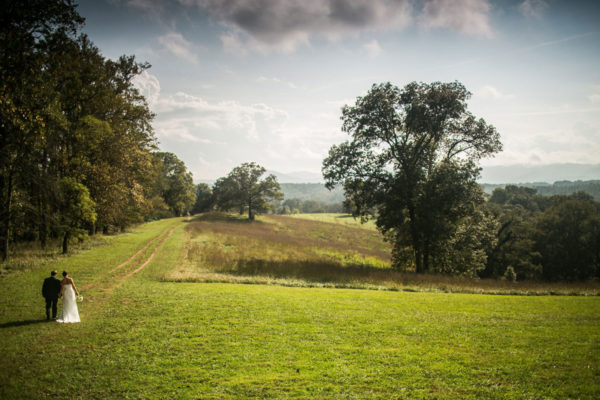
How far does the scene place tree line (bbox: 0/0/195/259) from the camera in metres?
15.0

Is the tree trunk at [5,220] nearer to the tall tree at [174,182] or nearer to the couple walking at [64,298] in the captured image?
the couple walking at [64,298]

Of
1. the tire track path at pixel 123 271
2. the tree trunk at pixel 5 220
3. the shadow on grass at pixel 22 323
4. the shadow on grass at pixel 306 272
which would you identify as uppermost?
the tree trunk at pixel 5 220

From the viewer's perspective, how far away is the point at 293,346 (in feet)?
27.7

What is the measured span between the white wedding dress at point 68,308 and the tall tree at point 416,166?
73.5 feet

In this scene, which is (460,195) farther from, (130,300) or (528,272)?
(528,272)

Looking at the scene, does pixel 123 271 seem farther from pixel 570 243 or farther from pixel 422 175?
pixel 570 243

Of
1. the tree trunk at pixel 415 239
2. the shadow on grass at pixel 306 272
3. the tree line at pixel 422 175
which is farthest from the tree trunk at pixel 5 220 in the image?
the tree trunk at pixel 415 239

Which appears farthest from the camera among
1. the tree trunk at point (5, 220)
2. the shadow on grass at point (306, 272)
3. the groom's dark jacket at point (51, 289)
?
the shadow on grass at point (306, 272)

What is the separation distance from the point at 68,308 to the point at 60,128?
60.0ft

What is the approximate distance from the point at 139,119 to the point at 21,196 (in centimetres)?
Result: 1436

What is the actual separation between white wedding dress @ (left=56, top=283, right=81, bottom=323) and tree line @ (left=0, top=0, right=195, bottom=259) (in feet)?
28.7

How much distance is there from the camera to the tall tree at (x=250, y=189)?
7400 cm

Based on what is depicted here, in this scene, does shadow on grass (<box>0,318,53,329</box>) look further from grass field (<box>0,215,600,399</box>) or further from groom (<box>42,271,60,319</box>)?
groom (<box>42,271,60,319</box>)

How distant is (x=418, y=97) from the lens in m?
26.0
